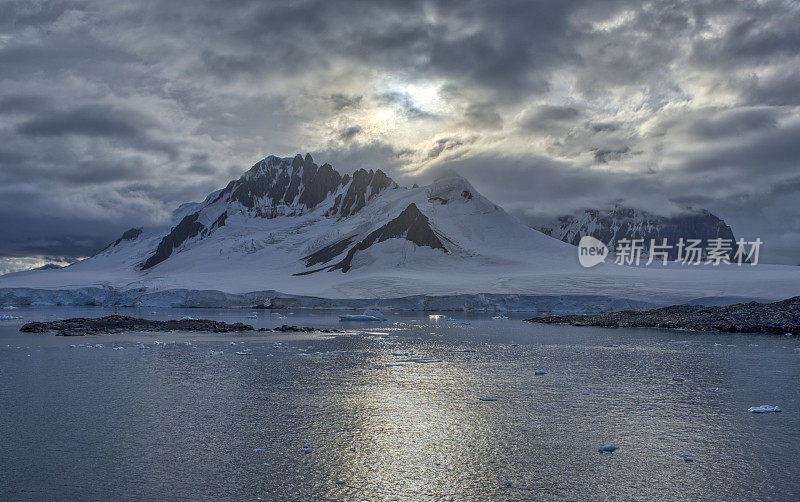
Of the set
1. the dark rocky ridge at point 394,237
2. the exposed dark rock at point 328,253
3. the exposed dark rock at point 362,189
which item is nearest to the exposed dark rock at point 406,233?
the dark rocky ridge at point 394,237

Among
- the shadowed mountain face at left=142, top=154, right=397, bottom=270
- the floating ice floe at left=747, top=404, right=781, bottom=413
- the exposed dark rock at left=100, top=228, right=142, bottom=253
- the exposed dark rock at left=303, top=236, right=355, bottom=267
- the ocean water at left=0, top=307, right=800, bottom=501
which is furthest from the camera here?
the exposed dark rock at left=100, top=228, right=142, bottom=253

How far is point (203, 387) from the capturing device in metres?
15.7

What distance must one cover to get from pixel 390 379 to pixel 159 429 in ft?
24.3

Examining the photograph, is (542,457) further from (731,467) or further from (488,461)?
(731,467)

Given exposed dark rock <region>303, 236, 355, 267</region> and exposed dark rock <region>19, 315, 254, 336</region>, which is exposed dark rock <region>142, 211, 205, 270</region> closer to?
exposed dark rock <region>303, 236, 355, 267</region>

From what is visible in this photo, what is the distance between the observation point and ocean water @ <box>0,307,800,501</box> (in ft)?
27.0

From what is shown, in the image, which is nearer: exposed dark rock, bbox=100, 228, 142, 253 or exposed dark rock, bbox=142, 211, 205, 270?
exposed dark rock, bbox=142, 211, 205, 270

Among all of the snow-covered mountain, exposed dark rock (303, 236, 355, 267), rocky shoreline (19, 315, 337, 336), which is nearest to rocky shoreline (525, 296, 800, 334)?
the snow-covered mountain

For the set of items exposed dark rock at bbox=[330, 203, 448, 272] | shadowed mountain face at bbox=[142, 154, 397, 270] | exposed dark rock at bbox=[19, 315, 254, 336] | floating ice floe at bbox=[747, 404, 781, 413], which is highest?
shadowed mountain face at bbox=[142, 154, 397, 270]

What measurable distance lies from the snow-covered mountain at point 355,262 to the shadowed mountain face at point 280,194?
0.41 metres

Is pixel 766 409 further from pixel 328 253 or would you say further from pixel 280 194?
pixel 280 194

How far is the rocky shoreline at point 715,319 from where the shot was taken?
36.1 metres

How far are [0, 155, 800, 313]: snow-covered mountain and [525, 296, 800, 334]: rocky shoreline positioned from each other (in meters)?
8.97

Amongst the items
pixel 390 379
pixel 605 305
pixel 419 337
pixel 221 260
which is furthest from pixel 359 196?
pixel 390 379
